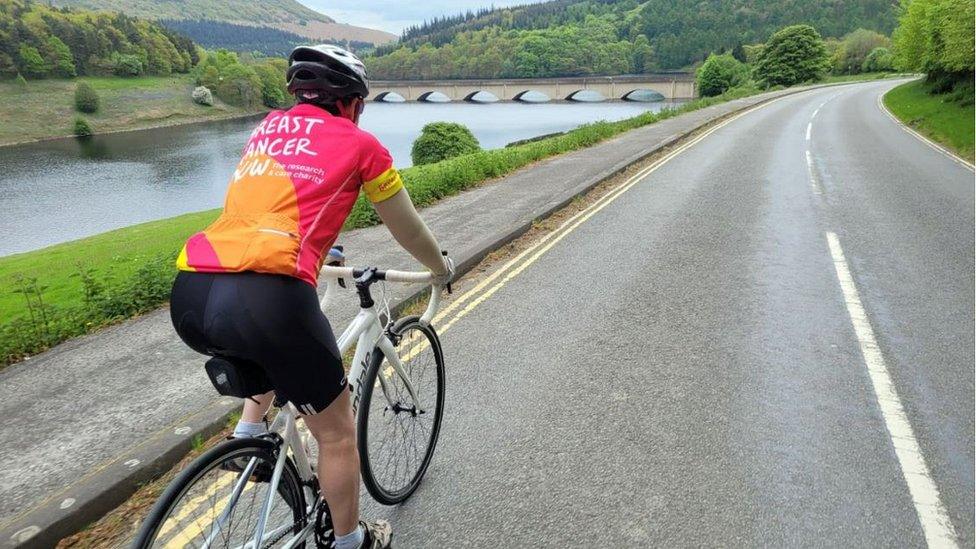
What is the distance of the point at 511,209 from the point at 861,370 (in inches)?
268

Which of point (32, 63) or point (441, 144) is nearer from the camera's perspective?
point (441, 144)

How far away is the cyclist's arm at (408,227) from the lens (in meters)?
→ 2.11

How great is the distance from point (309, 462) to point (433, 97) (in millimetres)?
128634

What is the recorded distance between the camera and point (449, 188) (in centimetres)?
1254

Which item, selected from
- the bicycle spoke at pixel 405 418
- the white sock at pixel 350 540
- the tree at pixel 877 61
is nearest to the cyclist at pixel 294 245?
the white sock at pixel 350 540

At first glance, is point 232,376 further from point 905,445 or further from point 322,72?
point 905,445

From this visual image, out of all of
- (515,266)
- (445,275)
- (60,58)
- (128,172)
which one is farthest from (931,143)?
(60,58)

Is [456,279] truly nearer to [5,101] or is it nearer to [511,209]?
[511,209]

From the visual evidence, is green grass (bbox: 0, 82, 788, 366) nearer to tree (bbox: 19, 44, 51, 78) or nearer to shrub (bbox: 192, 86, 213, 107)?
shrub (bbox: 192, 86, 213, 107)

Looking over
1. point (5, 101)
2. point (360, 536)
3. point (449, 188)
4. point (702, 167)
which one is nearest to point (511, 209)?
point (449, 188)

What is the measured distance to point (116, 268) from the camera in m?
10.7

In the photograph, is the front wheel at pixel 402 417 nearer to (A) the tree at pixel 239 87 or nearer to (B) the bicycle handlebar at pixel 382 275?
(B) the bicycle handlebar at pixel 382 275

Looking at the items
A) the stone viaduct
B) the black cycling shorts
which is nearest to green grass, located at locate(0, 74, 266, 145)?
the stone viaduct

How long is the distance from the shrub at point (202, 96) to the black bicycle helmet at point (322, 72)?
9880cm
